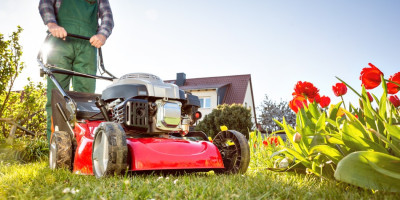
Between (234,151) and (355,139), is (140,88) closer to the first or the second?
(234,151)

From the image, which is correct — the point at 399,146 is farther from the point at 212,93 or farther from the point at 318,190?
the point at 212,93

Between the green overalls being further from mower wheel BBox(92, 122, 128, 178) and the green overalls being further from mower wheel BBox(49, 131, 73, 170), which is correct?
mower wheel BBox(92, 122, 128, 178)

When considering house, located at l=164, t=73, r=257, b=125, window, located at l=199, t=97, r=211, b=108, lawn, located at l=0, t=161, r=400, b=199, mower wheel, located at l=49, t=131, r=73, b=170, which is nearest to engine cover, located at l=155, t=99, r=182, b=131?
lawn, located at l=0, t=161, r=400, b=199

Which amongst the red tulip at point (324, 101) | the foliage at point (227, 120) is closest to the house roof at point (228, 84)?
the foliage at point (227, 120)

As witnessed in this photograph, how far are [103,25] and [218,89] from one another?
17.8m

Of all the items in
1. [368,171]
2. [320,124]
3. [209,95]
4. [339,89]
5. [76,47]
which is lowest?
[368,171]

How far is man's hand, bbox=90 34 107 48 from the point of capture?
3639 millimetres

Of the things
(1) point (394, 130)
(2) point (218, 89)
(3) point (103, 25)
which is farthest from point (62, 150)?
(2) point (218, 89)

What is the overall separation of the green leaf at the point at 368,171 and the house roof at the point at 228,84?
19618 mm

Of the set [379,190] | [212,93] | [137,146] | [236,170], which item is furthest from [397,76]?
[212,93]

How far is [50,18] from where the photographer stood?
11.8 feet

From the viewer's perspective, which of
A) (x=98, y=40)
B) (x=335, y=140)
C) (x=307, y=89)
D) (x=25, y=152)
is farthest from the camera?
(x=25, y=152)

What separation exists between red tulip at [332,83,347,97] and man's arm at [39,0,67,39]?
8.57 ft

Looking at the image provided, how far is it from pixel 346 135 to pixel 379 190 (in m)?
0.33
